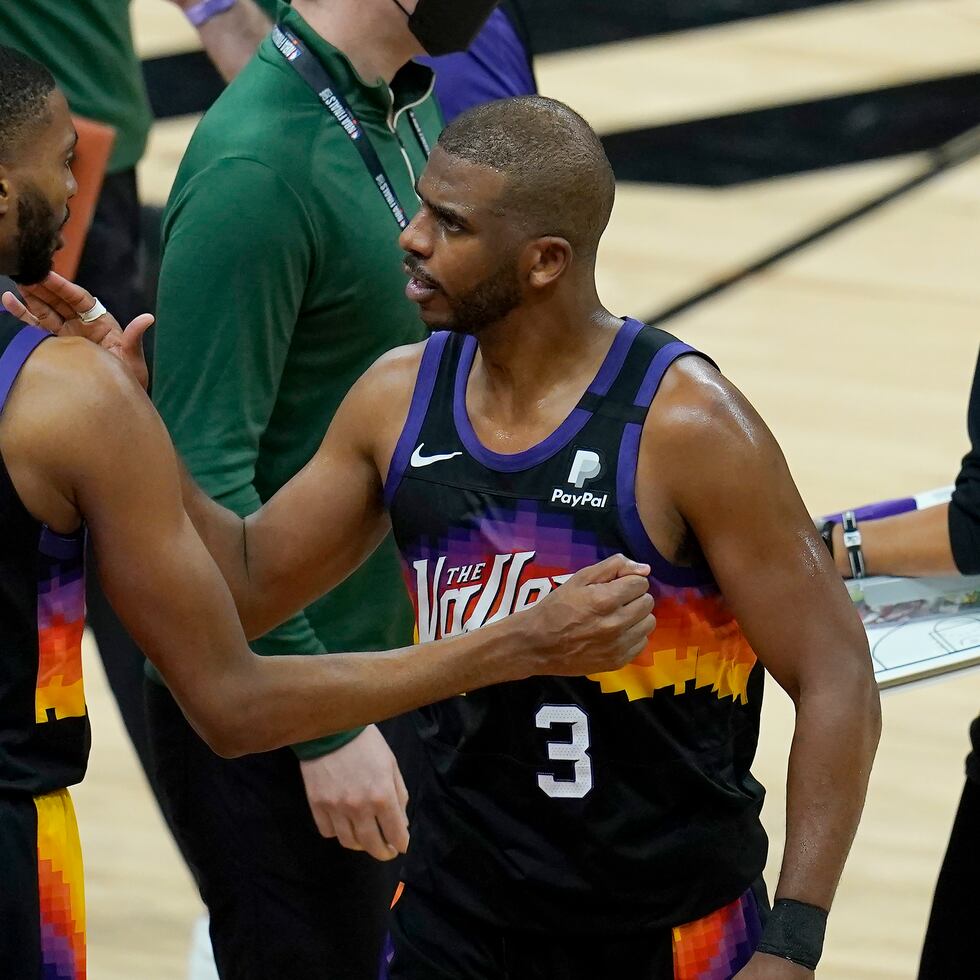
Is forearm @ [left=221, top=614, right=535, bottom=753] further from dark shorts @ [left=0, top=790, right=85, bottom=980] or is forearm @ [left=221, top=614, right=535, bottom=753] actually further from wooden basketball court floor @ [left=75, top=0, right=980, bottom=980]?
wooden basketball court floor @ [left=75, top=0, right=980, bottom=980]

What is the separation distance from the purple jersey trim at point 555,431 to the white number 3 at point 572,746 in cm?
27

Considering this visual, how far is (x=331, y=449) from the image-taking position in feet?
7.89

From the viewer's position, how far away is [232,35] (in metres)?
3.74

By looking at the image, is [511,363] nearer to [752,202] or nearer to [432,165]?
[432,165]

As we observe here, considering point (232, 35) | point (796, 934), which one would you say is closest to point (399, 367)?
point (796, 934)

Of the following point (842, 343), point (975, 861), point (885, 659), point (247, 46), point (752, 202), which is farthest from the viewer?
point (752, 202)

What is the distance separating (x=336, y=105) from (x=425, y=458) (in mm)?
683

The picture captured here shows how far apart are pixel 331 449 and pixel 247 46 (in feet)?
5.20

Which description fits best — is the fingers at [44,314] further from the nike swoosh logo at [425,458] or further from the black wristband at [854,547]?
the black wristband at [854,547]

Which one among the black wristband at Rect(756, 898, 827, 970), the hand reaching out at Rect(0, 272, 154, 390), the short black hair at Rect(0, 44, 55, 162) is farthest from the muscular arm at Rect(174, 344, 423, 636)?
the black wristband at Rect(756, 898, 827, 970)

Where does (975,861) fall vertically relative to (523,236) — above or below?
below

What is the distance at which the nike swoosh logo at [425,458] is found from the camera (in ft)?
7.39

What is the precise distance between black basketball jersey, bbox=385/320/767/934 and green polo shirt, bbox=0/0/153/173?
1702 mm

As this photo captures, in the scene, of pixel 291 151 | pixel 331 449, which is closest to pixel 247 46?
pixel 291 151
